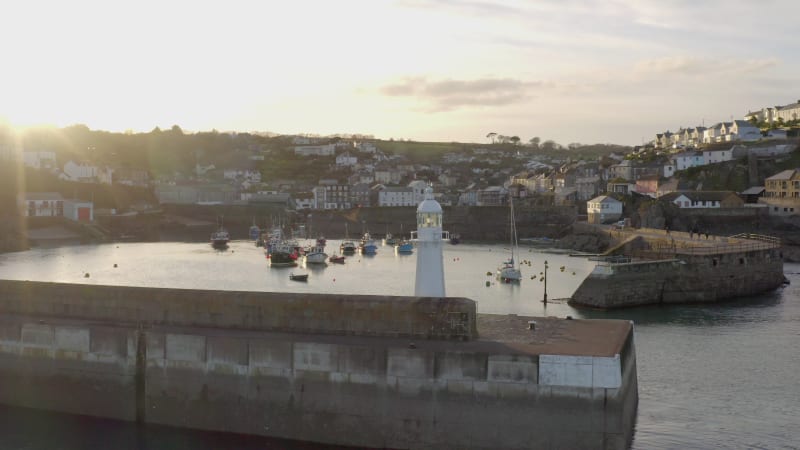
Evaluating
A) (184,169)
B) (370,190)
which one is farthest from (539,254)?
(184,169)

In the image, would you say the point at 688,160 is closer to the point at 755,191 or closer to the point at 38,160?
the point at 755,191

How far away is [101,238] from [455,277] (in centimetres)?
5493

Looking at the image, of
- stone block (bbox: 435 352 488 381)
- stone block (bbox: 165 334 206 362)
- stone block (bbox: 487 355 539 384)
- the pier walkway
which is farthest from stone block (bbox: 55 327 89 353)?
the pier walkway

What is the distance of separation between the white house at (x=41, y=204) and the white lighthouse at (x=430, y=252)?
87.0m

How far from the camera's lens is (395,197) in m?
132

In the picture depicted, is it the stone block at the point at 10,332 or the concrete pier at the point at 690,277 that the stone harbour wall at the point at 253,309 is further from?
the concrete pier at the point at 690,277

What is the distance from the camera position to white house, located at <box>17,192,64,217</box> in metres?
95.1

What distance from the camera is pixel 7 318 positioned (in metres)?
20.5

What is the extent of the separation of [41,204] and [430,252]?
296 feet

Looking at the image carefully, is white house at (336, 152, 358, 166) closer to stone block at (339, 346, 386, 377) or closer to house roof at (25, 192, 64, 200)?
house roof at (25, 192, 64, 200)

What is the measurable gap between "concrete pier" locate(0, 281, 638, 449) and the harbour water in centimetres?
75

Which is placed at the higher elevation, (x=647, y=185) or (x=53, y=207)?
(x=647, y=185)

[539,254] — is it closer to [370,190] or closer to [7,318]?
[7,318]

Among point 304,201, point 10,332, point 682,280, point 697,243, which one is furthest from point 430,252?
point 304,201
